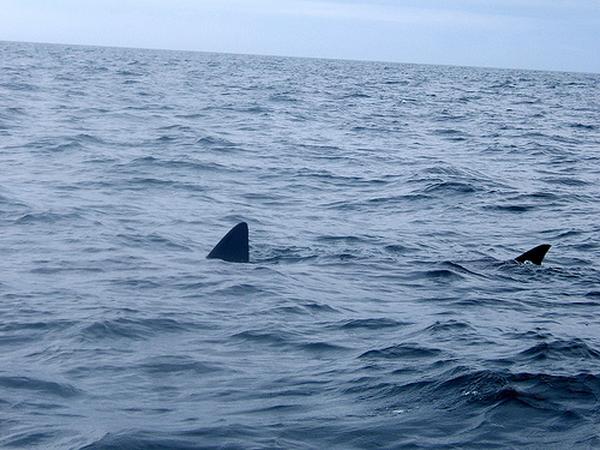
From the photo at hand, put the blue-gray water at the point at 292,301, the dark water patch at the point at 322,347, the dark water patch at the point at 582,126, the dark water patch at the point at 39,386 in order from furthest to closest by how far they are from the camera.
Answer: the dark water patch at the point at 582,126, the dark water patch at the point at 322,347, the dark water patch at the point at 39,386, the blue-gray water at the point at 292,301

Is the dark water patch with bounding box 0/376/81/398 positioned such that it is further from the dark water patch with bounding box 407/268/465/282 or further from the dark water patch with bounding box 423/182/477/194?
the dark water patch with bounding box 423/182/477/194

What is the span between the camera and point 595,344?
8758 millimetres

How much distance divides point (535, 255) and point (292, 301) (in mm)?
3770

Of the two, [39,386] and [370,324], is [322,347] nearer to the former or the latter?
[370,324]

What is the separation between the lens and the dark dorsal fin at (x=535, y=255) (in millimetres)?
11906

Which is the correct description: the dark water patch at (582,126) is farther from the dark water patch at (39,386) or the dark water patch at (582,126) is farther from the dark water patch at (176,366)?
the dark water patch at (39,386)

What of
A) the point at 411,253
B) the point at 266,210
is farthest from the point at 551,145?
the point at 411,253

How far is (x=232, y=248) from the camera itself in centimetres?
1200

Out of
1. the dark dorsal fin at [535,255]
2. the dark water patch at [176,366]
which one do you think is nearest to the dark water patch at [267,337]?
the dark water patch at [176,366]

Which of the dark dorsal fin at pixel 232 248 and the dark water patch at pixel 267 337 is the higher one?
the dark dorsal fin at pixel 232 248

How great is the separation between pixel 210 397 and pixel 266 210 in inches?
362

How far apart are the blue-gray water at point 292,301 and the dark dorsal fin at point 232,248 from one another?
26cm

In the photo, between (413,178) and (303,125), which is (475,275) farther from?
(303,125)

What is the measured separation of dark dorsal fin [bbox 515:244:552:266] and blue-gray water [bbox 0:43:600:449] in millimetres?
156
